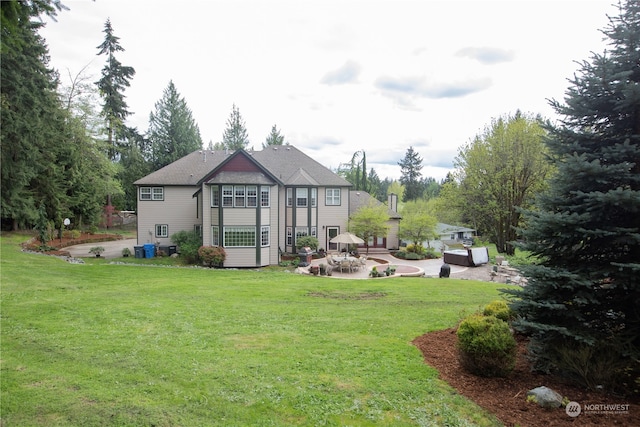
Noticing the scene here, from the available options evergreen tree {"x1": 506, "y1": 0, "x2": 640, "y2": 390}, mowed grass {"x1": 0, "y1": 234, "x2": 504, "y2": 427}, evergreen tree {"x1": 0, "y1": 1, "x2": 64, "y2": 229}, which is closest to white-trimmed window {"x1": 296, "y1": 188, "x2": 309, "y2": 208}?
mowed grass {"x1": 0, "y1": 234, "x2": 504, "y2": 427}

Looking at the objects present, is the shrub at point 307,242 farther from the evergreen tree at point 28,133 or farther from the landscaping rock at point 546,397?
the landscaping rock at point 546,397

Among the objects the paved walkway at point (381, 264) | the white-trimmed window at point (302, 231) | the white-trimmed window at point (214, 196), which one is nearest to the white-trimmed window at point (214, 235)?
the white-trimmed window at point (214, 196)

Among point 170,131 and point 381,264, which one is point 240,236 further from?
point 170,131

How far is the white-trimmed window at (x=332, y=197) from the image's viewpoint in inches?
1163

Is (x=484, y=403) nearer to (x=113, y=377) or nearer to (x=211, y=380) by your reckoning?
(x=211, y=380)

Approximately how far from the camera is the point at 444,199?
106 ft

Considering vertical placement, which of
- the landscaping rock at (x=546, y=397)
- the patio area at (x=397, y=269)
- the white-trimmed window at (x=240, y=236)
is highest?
the white-trimmed window at (x=240, y=236)

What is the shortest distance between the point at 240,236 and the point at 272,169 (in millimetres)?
9563

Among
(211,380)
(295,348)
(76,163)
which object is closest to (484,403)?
(295,348)

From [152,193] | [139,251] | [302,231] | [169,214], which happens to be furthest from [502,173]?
[139,251]

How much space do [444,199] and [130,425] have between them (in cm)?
3164

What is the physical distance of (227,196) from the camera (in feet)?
74.3

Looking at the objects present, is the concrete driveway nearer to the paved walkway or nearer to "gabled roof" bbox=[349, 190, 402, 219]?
the paved walkway

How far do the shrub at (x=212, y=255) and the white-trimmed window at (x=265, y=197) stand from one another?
405cm
